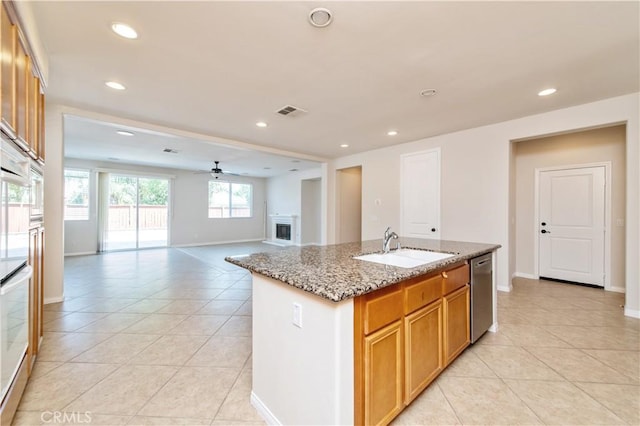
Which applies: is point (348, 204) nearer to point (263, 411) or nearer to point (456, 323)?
point (456, 323)

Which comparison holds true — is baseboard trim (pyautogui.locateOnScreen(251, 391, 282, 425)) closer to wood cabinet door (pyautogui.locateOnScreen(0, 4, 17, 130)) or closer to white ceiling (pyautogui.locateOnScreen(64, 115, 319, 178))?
wood cabinet door (pyautogui.locateOnScreen(0, 4, 17, 130))

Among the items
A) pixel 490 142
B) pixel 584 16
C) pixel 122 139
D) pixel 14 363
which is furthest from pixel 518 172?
pixel 122 139

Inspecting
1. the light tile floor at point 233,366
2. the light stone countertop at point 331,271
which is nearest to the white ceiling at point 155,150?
the light tile floor at point 233,366

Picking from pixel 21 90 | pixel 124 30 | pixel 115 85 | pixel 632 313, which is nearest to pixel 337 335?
pixel 21 90

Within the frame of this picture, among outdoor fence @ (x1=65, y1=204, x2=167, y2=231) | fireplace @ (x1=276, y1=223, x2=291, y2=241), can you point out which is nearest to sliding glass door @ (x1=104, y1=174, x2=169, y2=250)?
outdoor fence @ (x1=65, y1=204, x2=167, y2=231)

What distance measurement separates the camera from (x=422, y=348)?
1.66 m

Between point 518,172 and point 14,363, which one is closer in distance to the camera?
point 14,363

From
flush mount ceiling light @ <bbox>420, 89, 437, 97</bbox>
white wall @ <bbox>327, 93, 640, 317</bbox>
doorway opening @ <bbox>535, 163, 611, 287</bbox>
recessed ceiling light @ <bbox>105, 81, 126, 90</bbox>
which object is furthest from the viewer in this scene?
doorway opening @ <bbox>535, 163, 611, 287</bbox>

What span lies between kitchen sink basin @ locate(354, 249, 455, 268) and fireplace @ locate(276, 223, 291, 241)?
23.0 feet

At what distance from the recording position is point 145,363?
2.09m

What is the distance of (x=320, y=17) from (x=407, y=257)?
1977mm

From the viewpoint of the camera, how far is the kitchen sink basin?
86.0 inches

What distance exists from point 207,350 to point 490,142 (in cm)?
454

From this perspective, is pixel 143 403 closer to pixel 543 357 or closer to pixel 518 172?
pixel 543 357
